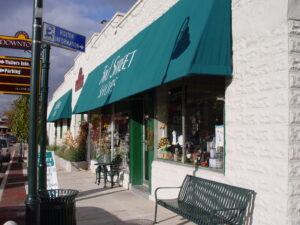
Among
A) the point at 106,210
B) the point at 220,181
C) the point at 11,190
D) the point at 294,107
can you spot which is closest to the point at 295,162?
the point at 294,107

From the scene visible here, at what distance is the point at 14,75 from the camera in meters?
8.73

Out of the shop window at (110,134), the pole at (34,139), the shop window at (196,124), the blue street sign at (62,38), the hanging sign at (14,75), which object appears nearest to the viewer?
the pole at (34,139)

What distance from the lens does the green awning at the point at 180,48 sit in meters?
5.58

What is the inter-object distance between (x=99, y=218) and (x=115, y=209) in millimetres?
794

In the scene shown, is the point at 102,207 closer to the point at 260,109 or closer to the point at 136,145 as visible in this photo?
the point at 136,145

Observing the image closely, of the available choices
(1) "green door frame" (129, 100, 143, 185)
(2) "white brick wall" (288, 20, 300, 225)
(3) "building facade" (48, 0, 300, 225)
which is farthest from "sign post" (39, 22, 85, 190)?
(1) "green door frame" (129, 100, 143, 185)

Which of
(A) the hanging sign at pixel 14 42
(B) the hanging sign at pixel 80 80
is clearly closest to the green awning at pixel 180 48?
(A) the hanging sign at pixel 14 42

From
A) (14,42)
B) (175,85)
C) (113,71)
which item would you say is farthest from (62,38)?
(113,71)

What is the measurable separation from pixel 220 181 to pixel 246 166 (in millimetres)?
748

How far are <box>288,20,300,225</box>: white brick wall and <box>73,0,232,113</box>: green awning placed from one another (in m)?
1.18

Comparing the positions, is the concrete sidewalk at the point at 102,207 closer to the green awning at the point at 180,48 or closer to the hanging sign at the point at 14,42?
the green awning at the point at 180,48

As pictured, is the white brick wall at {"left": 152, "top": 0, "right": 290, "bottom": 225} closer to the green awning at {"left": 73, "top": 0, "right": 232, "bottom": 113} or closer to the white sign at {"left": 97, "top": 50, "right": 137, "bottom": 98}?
the green awning at {"left": 73, "top": 0, "right": 232, "bottom": 113}

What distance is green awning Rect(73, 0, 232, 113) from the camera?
220 inches

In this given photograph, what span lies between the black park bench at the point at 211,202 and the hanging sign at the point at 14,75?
4.55 meters
